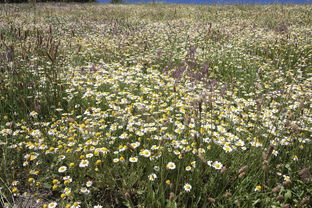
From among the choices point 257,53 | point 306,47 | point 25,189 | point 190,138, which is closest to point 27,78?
point 25,189

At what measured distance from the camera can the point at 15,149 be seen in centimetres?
288

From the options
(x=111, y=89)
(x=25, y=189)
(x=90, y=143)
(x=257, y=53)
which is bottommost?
(x=25, y=189)

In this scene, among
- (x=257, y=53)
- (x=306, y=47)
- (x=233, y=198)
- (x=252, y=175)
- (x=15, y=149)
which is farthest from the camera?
(x=257, y=53)

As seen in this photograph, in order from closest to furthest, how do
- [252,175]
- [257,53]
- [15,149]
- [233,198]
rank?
[233,198] → [252,175] → [15,149] → [257,53]

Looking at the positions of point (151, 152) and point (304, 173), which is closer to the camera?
point (304, 173)

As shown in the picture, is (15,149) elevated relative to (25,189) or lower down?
elevated

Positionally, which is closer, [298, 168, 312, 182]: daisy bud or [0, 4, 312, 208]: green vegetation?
[298, 168, 312, 182]: daisy bud

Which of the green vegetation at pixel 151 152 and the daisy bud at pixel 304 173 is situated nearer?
the daisy bud at pixel 304 173

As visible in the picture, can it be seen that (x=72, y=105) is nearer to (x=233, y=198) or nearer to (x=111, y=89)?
(x=111, y=89)

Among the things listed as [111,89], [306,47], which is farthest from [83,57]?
[306,47]

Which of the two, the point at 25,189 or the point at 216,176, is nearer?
the point at 216,176

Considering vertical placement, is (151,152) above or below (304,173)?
below

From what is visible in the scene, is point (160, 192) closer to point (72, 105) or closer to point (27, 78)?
point (72, 105)

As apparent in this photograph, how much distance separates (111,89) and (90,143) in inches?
64.6
